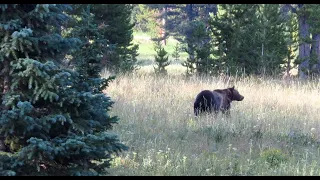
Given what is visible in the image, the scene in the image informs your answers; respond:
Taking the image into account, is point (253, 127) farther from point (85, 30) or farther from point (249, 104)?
point (85, 30)

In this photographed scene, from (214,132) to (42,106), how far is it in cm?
396

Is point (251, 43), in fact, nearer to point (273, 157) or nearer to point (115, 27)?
point (115, 27)

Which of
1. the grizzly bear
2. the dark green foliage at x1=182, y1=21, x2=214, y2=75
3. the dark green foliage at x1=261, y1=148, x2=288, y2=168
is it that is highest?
the dark green foliage at x1=182, y1=21, x2=214, y2=75

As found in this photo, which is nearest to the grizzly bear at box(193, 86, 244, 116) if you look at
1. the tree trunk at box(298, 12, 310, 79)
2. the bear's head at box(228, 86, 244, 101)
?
the bear's head at box(228, 86, 244, 101)

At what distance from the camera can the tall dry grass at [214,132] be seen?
5887 mm

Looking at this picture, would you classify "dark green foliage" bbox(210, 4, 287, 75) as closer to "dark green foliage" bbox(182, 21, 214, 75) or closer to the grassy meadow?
"dark green foliage" bbox(182, 21, 214, 75)

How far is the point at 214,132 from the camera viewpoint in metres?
8.14

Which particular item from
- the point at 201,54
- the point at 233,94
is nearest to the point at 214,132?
the point at 233,94

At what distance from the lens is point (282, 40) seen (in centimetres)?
1923

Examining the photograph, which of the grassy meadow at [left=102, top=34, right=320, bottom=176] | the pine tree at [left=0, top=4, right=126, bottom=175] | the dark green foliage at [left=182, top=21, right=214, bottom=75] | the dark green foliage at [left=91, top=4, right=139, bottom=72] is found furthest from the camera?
the dark green foliage at [left=91, top=4, right=139, bottom=72]

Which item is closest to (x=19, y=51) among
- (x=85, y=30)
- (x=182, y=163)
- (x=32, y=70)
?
(x=32, y=70)

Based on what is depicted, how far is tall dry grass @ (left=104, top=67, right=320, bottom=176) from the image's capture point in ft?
19.3

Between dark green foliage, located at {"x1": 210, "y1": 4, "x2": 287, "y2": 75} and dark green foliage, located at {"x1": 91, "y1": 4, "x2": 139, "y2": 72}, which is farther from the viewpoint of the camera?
dark green foliage, located at {"x1": 91, "y1": 4, "x2": 139, "y2": 72}

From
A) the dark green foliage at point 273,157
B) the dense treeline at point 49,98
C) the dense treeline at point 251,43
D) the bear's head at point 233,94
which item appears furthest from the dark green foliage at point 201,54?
the dense treeline at point 49,98
